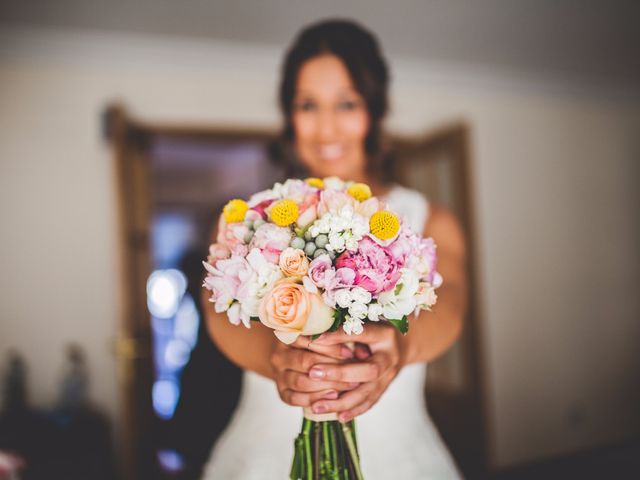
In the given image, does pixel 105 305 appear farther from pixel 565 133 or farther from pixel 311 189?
pixel 565 133

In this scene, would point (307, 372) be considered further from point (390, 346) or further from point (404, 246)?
point (404, 246)

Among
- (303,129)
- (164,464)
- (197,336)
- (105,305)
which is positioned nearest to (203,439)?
(164,464)

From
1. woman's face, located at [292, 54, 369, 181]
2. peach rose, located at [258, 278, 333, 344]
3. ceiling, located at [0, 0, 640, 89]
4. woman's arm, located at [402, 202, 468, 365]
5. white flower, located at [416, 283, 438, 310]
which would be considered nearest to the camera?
peach rose, located at [258, 278, 333, 344]

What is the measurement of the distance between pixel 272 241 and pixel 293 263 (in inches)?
2.1

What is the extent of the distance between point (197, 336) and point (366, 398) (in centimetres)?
191

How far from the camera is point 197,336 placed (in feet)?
8.52

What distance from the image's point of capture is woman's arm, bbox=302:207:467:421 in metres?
0.83

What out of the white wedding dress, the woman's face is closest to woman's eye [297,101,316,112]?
the woman's face

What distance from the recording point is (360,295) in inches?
28.8

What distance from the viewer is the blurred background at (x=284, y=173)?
261cm

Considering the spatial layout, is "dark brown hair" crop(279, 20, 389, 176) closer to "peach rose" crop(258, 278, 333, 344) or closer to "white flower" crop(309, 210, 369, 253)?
"white flower" crop(309, 210, 369, 253)

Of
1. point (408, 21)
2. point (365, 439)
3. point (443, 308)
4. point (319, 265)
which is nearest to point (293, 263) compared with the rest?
point (319, 265)

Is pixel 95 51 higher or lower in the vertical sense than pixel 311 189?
higher

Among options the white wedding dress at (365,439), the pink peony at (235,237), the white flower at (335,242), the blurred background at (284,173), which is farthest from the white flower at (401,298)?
the blurred background at (284,173)
